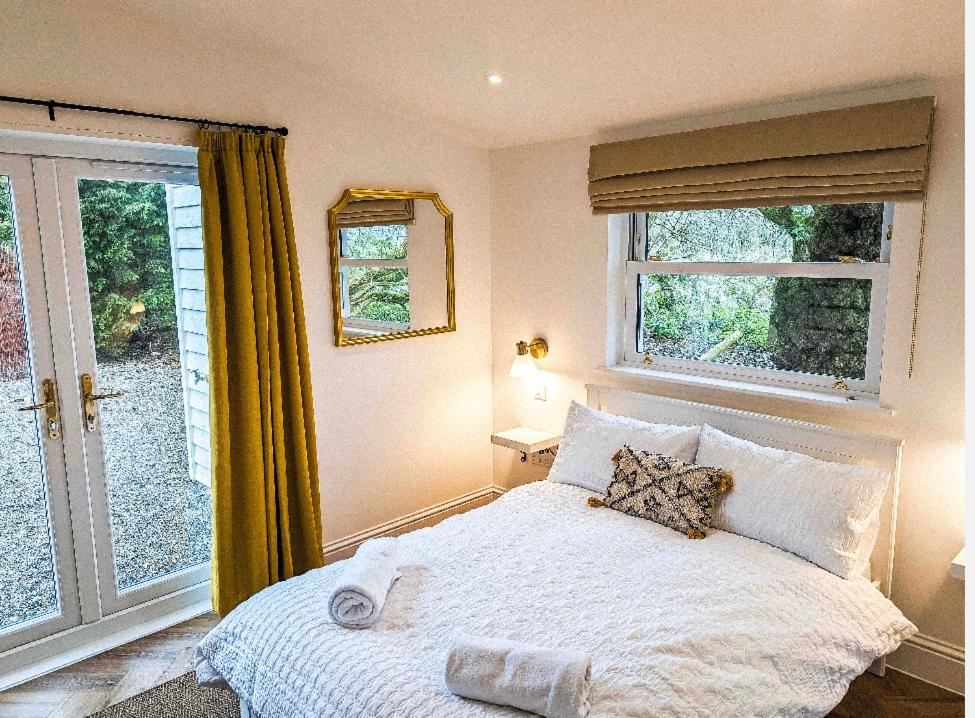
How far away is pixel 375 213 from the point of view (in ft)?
Result: 11.5

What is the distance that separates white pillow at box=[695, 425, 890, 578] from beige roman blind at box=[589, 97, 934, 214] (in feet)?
3.33

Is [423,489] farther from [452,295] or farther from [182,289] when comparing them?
[182,289]

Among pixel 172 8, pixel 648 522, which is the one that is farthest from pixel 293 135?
pixel 648 522

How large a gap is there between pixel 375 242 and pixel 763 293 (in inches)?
74.3

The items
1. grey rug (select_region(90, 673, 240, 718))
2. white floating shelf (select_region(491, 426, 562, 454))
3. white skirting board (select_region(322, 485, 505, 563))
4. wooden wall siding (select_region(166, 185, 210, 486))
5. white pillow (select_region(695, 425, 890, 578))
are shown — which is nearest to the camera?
white pillow (select_region(695, 425, 890, 578))

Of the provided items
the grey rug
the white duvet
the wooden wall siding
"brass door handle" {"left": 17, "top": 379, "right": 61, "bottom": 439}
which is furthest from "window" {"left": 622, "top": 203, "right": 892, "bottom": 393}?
"brass door handle" {"left": 17, "top": 379, "right": 61, "bottom": 439}

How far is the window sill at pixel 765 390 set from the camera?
274 centimetres

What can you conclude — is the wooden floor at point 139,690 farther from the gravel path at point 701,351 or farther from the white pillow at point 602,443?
the gravel path at point 701,351

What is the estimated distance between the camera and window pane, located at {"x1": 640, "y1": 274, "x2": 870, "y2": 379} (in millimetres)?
2889

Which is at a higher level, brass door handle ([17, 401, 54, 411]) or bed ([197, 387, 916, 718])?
brass door handle ([17, 401, 54, 411])

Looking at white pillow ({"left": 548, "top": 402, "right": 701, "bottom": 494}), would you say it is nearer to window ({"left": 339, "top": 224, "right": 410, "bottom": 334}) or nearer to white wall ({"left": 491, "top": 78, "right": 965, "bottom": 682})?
white wall ({"left": 491, "top": 78, "right": 965, "bottom": 682})

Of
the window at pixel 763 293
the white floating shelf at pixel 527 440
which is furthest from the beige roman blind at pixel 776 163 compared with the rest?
the white floating shelf at pixel 527 440

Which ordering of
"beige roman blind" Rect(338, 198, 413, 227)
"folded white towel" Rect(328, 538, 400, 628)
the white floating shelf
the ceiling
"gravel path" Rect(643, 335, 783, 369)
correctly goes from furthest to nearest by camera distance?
the white floating shelf → "beige roman blind" Rect(338, 198, 413, 227) → "gravel path" Rect(643, 335, 783, 369) → the ceiling → "folded white towel" Rect(328, 538, 400, 628)

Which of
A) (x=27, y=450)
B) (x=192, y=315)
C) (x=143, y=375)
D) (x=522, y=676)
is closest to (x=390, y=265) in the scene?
(x=192, y=315)
